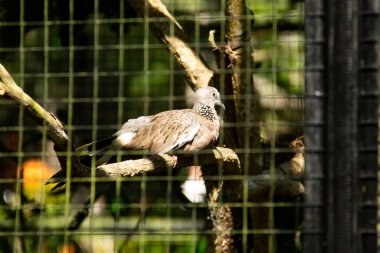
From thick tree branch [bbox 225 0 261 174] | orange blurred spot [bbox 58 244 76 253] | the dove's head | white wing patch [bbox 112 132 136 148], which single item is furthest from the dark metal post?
orange blurred spot [bbox 58 244 76 253]

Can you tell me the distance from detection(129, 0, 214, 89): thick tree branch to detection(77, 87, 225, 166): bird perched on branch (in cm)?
10

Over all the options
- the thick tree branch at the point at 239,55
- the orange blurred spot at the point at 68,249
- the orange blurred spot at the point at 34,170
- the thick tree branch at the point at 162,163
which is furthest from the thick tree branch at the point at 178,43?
the orange blurred spot at the point at 68,249

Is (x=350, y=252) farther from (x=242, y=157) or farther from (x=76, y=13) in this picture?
(x=76, y=13)

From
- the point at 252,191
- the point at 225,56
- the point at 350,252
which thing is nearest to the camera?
the point at 350,252

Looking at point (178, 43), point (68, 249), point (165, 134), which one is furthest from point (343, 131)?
point (68, 249)

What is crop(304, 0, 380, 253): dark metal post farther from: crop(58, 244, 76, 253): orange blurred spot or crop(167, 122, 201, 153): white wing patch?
crop(58, 244, 76, 253): orange blurred spot

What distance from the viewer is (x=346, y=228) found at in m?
2.11

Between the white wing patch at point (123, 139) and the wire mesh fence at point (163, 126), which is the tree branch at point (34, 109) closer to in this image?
the wire mesh fence at point (163, 126)

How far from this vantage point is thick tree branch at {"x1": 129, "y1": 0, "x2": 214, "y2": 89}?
4.19 metres

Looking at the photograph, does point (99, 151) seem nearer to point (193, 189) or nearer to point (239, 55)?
point (239, 55)

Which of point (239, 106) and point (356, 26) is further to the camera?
Result: point (239, 106)

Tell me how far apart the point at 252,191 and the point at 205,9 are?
1.01m

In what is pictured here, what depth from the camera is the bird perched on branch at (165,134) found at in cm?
384

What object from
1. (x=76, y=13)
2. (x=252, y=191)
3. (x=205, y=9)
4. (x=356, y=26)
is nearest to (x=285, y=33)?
(x=205, y=9)
